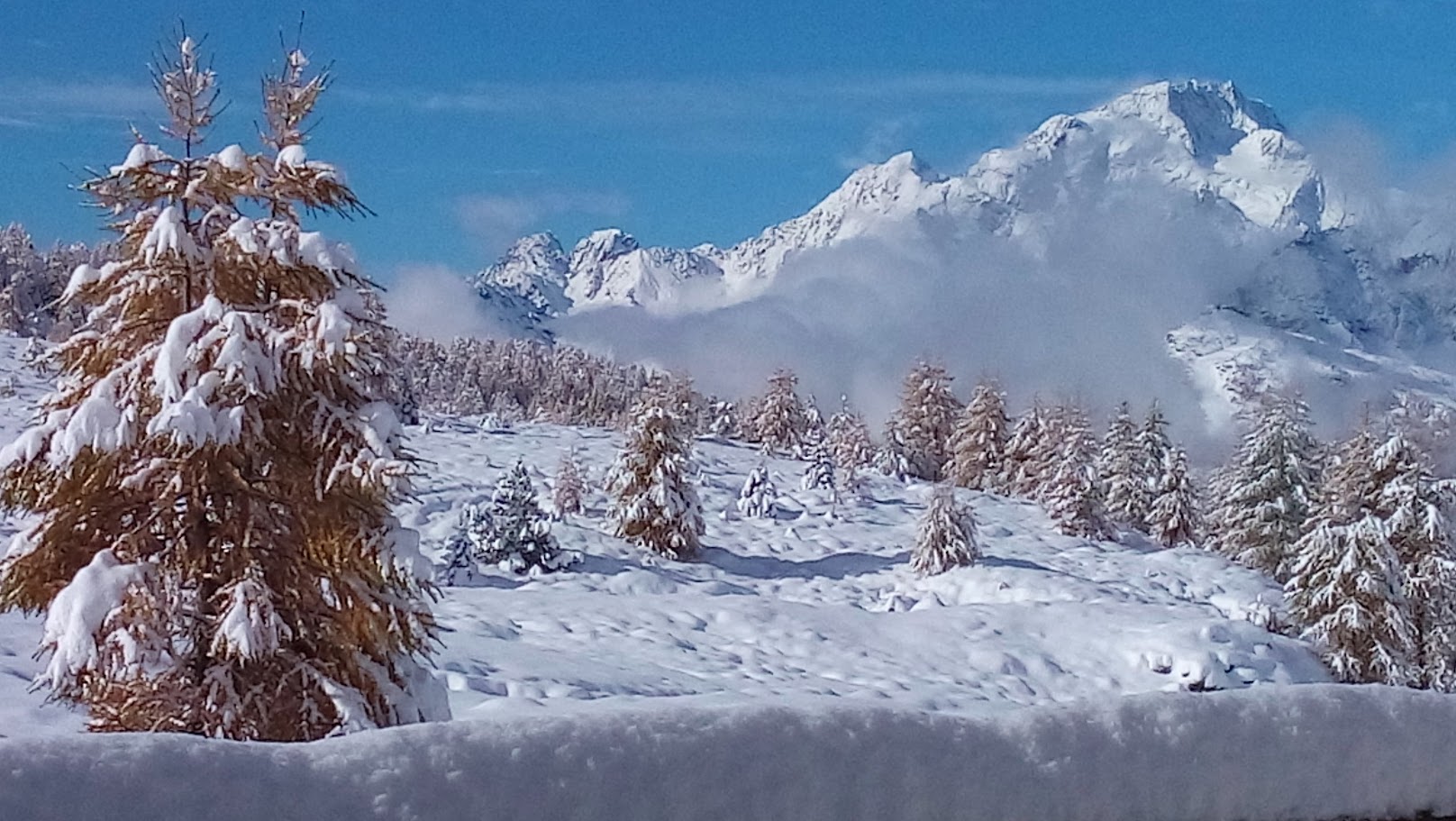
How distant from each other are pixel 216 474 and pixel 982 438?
181ft

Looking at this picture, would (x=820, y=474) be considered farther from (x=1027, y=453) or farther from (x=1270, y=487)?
(x=1270, y=487)

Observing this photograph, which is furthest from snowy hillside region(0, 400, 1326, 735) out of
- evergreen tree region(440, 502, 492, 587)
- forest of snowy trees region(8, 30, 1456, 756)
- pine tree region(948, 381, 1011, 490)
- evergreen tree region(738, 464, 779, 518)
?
pine tree region(948, 381, 1011, 490)

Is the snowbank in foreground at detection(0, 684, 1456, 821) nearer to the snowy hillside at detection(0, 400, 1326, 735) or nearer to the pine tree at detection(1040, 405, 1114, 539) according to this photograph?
the snowy hillside at detection(0, 400, 1326, 735)

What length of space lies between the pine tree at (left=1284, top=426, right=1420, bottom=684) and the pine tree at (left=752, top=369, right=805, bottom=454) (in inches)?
1588

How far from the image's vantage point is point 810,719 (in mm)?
5250

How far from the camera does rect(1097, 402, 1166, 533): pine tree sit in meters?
51.9

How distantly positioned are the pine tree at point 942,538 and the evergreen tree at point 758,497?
836 cm

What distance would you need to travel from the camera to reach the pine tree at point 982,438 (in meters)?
62.2

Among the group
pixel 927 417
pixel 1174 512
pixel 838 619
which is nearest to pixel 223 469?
pixel 838 619

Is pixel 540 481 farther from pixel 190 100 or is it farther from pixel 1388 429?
pixel 190 100

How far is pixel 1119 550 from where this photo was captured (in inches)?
1708

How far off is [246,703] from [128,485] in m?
1.78

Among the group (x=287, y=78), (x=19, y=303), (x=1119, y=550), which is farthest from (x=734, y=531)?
(x=19, y=303)

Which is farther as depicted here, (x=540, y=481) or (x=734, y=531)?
(x=540, y=481)
